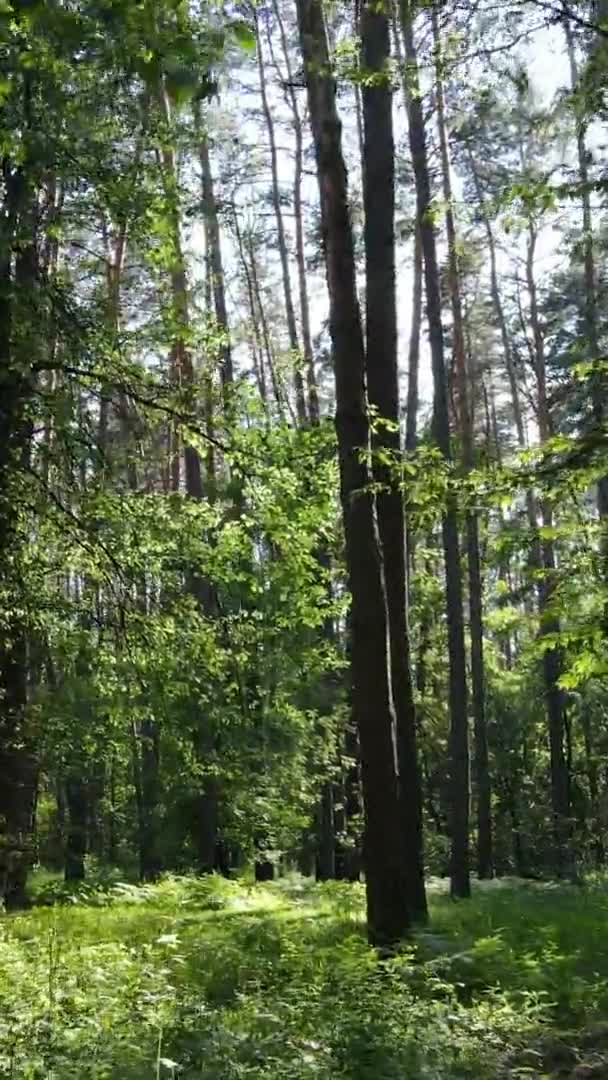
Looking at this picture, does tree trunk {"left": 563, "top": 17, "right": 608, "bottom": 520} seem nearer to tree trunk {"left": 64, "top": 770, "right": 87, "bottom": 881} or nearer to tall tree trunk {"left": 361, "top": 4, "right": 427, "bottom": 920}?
tall tree trunk {"left": 361, "top": 4, "right": 427, "bottom": 920}

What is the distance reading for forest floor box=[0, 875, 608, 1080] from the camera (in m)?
4.61

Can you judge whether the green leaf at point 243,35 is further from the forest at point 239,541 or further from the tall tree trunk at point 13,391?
the tall tree trunk at point 13,391

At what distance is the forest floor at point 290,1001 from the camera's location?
4.61 metres

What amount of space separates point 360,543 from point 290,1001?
3.49 meters

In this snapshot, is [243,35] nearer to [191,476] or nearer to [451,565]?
[451,565]

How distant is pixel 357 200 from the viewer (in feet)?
71.2

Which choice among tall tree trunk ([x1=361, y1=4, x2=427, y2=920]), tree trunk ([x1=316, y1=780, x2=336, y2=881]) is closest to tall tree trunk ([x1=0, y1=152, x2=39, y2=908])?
tall tree trunk ([x1=361, y1=4, x2=427, y2=920])

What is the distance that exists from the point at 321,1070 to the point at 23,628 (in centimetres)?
558

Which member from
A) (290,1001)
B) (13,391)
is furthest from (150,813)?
(290,1001)

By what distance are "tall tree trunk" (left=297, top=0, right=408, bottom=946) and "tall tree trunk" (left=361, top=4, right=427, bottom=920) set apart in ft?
4.56

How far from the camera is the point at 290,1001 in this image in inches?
232

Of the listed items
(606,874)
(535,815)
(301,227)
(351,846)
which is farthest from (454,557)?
(535,815)

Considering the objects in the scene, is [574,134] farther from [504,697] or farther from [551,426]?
[504,697]

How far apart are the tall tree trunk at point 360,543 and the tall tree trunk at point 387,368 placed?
54.8 inches
